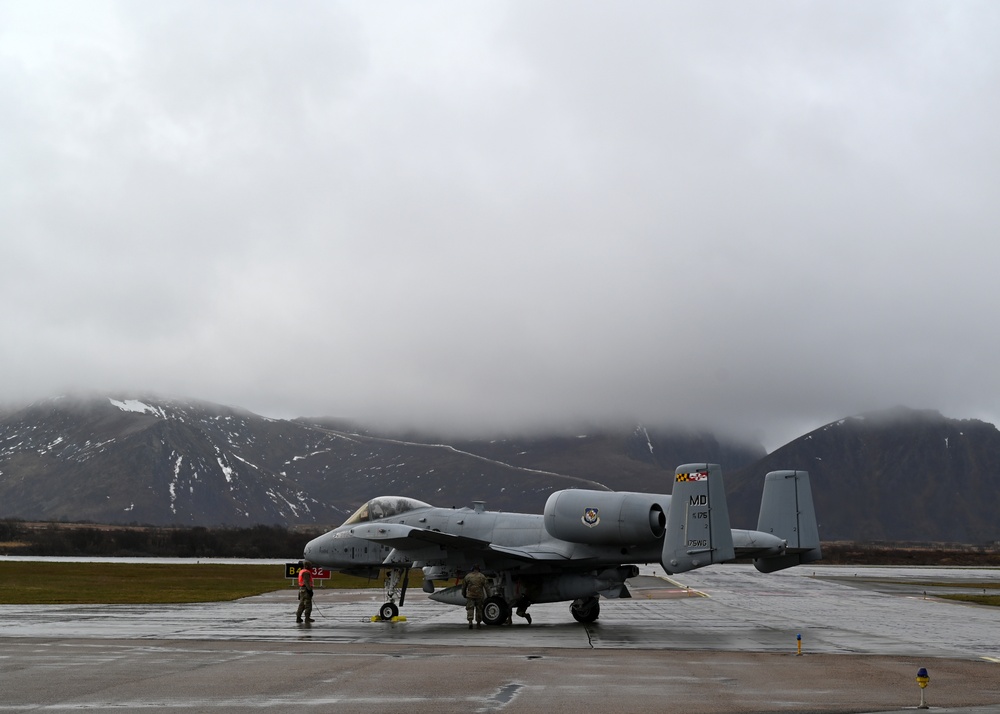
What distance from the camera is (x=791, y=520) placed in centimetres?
2670

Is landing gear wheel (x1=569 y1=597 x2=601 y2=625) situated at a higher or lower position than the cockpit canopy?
lower

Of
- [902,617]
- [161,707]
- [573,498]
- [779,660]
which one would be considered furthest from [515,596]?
[161,707]

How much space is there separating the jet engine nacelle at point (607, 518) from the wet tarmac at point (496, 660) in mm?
2437

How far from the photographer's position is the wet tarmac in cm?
1295

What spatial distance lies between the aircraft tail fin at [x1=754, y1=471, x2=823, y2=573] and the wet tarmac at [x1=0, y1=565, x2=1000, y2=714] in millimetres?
1864

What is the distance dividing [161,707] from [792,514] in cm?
1925

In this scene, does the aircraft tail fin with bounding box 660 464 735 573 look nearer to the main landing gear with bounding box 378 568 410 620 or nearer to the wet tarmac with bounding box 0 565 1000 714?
the wet tarmac with bounding box 0 565 1000 714

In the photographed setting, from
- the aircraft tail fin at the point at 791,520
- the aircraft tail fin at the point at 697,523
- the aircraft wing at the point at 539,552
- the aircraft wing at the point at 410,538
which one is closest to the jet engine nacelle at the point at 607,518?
the aircraft wing at the point at 539,552

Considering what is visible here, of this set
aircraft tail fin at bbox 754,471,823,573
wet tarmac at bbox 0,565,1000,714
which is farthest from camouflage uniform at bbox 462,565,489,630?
aircraft tail fin at bbox 754,471,823,573

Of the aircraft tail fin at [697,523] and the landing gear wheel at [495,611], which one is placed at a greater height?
the aircraft tail fin at [697,523]

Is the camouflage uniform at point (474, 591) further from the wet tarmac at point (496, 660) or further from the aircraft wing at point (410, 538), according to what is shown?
the aircraft wing at point (410, 538)

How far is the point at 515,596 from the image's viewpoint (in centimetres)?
2677

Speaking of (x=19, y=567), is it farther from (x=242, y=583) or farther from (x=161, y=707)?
(x=161, y=707)

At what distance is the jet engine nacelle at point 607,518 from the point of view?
25000 millimetres
